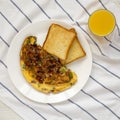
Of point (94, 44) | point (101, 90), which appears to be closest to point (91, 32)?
point (94, 44)

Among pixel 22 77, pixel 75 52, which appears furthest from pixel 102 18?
pixel 22 77

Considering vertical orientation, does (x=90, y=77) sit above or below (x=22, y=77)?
below

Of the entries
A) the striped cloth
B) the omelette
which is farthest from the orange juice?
the omelette

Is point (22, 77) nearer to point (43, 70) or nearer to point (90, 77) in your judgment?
point (43, 70)

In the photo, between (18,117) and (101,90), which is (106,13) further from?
(18,117)
